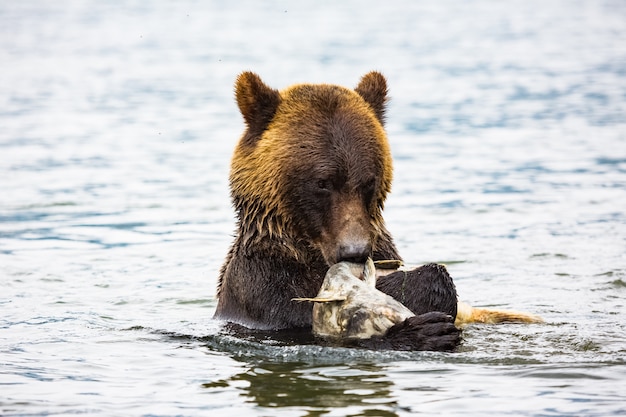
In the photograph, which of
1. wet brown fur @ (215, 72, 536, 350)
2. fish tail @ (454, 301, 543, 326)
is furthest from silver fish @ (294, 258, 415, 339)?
fish tail @ (454, 301, 543, 326)

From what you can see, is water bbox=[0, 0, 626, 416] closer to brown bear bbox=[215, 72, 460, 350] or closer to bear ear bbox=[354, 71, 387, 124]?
brown bear bbox=[215, 72, 460, 350]

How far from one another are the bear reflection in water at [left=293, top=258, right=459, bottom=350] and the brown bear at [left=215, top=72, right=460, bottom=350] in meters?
0.01

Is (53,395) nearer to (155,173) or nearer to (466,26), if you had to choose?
(155,173)

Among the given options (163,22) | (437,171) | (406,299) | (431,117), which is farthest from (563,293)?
(163,22)

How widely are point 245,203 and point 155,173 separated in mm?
11185

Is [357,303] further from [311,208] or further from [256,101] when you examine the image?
[256,101]

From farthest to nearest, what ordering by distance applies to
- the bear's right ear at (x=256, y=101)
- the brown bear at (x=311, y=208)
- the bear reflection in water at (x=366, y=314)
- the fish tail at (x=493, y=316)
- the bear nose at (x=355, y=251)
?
the fish tail at (x=493, y=316) < the bear's right ear at (x=256, y=101) < the brown bear at (x=311, y=208) < the bear reflection in water at (x=366, y=314) < the bear nose at (x=355, y=251)

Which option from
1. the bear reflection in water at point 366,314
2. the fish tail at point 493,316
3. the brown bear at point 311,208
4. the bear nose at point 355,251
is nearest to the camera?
the bear nose at point 355,251

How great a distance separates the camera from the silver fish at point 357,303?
7.23 m

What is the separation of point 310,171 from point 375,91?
989mm

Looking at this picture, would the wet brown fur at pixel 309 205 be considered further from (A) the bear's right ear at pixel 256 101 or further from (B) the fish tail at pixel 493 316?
(B) the fish tail at pixel 493 316

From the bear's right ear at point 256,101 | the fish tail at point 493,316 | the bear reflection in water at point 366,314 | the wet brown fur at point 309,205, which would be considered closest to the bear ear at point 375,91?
the wet brown fur at point 309,205

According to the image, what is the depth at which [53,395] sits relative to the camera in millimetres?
7020

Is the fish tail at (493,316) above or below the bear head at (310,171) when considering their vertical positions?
below
